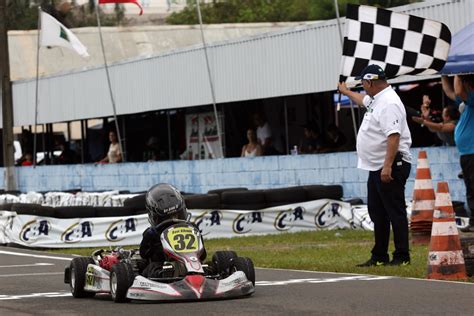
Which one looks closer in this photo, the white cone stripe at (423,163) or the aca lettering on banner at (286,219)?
the white cone stripe at (423,163)

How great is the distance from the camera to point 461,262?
402 inches

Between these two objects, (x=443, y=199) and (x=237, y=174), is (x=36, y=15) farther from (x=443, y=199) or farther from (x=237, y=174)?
(x=443, y=199)

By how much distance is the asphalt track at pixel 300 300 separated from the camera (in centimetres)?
813

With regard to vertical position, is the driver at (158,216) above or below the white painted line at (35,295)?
above

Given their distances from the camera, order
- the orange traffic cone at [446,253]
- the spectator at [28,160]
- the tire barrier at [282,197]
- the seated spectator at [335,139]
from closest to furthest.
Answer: the orange traffic cone at [446,253] → the tire barrier at [282,197] → the seated spectator at [335,139] → the spectator at [28,160]

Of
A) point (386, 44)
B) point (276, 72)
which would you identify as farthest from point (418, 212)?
point (276, 72)

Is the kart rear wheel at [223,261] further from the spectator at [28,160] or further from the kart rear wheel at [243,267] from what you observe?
the spectator at [28,160]

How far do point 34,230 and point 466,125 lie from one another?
7738mm

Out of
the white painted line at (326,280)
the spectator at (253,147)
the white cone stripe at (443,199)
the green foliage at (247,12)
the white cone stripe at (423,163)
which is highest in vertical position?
the green foliage at (247,12)

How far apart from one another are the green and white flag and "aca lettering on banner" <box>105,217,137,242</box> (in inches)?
412

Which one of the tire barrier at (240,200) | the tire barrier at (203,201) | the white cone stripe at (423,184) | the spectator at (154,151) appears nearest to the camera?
the white cone stripe at (423,184)

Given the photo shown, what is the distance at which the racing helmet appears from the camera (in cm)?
966

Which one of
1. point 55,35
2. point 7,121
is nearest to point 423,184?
point 55,35

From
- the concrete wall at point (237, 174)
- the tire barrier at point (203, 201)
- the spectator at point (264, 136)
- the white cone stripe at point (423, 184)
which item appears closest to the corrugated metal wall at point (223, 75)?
the spectator at point (264, 136)
